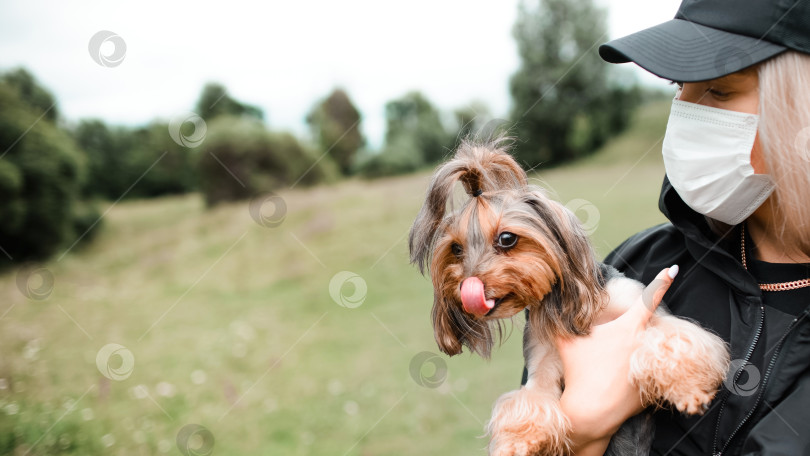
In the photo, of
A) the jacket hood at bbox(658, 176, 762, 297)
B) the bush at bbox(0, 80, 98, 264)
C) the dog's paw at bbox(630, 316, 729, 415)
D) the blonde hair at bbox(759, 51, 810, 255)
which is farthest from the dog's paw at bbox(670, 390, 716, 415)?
the bush at bbox(0, 80, 98, 264)

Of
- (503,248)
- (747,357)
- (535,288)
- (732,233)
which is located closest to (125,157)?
(503,248)

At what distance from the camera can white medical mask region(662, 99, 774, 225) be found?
6.58 feet

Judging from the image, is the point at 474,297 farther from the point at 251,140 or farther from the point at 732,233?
the point at 251,140

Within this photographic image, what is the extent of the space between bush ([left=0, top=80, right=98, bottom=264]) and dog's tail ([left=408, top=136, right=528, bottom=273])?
6515 millimetres

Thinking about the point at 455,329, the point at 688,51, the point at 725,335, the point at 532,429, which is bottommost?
the point at 532,429

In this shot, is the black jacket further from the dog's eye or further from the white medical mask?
the dog's eye

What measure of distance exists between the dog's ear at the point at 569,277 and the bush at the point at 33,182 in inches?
277

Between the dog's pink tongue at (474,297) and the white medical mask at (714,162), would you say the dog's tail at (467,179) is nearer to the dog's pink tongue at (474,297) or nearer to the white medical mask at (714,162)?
the dog's pink tongue at (474,297)

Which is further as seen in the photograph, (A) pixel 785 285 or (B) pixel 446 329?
(B) pixel 446 329

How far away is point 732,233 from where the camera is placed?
222cm

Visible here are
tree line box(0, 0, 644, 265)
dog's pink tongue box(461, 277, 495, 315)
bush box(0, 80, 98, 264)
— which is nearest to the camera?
dog's pink tongue box(461, 277, 495, 315)

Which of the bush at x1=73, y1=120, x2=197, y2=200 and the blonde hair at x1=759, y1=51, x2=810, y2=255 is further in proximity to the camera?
the bush at x1=73, y1=120, x2=197, y2=200

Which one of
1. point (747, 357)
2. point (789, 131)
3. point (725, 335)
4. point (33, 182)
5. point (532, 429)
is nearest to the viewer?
point (789, 131)

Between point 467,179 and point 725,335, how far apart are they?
1.23m
